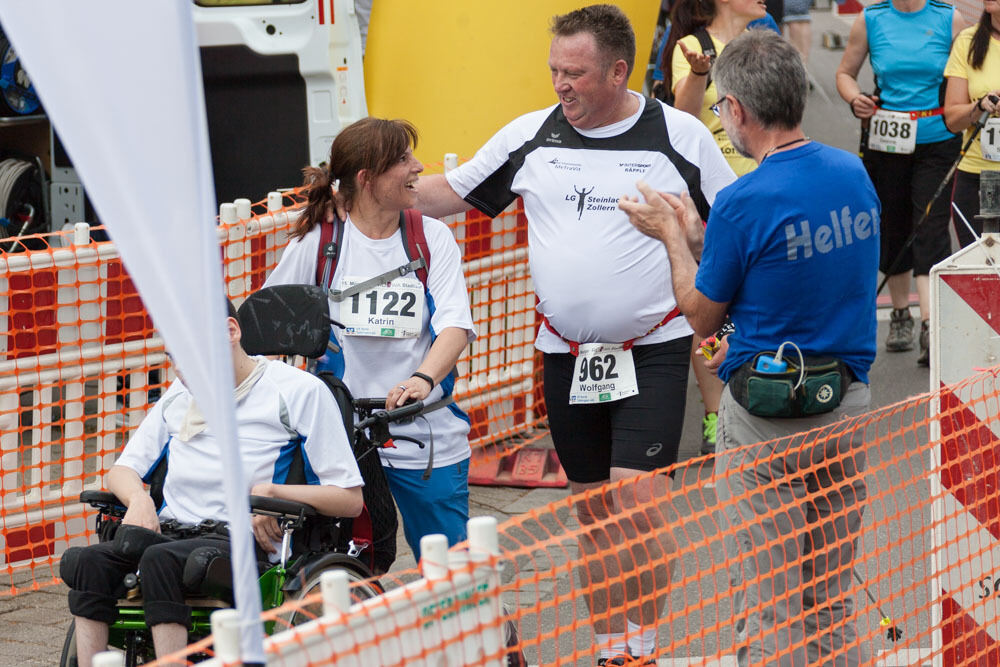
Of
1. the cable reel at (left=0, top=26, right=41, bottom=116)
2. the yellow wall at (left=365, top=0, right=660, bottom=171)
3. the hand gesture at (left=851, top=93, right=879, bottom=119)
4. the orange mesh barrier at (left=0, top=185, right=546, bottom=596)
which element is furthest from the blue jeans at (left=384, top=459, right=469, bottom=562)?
the cable reel at (left=0, top=26, right=41, bottom=116)

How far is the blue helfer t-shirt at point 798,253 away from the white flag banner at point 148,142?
1.92 meters

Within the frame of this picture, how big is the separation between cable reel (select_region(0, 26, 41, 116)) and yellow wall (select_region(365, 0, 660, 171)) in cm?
212

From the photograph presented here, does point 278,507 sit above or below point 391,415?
below

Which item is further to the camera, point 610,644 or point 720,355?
point 720,355

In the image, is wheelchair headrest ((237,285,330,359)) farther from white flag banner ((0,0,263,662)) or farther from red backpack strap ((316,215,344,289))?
white flag banner ((0,0,263,662))

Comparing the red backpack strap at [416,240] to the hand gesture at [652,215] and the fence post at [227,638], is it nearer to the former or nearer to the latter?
the hand gesture at [652,215]

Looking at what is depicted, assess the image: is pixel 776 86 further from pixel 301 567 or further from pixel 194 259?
pixel 194 259

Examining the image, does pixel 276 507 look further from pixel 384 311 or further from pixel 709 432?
pixel 709 432

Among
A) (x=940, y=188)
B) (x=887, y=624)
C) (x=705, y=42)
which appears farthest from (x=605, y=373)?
(x=940, y=188)

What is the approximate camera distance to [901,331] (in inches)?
324

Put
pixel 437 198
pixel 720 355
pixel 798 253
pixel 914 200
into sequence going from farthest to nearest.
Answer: pixel 914 200 < pixel 437 198 < pixel 720 355 < pixel 798 253

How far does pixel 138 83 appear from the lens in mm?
2193

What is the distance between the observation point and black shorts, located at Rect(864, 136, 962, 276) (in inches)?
305

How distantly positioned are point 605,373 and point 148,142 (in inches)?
105
